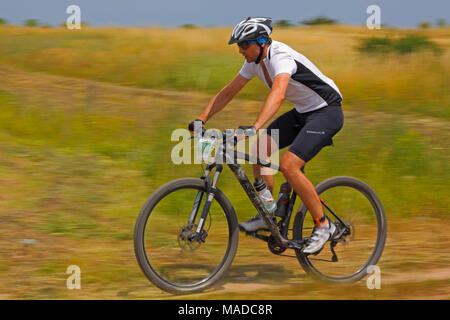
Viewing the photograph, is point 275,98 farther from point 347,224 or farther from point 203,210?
point 347,224

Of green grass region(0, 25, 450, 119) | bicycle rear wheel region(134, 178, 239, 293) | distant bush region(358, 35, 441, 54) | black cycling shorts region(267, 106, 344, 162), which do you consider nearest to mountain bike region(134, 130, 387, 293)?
bicycle rear wheel region(134, 178, 239, 293)

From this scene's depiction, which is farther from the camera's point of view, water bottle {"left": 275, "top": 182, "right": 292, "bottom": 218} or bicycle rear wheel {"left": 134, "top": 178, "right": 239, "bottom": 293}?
water bottle {"left": 275, "top": 182, "right": 292, "bottom": 218}

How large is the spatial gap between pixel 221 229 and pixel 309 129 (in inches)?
44.4

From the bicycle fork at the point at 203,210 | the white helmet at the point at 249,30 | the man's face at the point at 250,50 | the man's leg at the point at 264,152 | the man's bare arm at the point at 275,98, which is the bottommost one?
the bicycle fork at the point at 203,210

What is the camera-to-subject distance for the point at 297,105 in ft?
18.0

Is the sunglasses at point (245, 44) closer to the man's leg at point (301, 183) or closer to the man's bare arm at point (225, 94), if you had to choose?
the man's bare arm at point (225, 94)

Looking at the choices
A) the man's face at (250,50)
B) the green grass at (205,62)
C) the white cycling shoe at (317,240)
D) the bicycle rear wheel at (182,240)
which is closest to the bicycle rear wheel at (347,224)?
the white cycling shoe at (317,240)

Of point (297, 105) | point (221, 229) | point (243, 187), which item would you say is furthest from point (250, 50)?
point (221, 229)

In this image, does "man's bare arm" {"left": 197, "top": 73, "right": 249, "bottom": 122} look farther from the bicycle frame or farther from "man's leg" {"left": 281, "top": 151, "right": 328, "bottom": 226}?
"man's leg" {"left": 281, "top": 151, "right": 328, "bottom": 226}

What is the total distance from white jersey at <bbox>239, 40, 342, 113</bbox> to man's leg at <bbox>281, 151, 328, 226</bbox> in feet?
1.66

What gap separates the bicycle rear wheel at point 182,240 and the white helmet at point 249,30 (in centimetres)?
118

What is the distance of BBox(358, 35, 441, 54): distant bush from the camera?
67.9ft

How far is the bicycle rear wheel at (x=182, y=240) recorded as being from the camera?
491 centimetres
